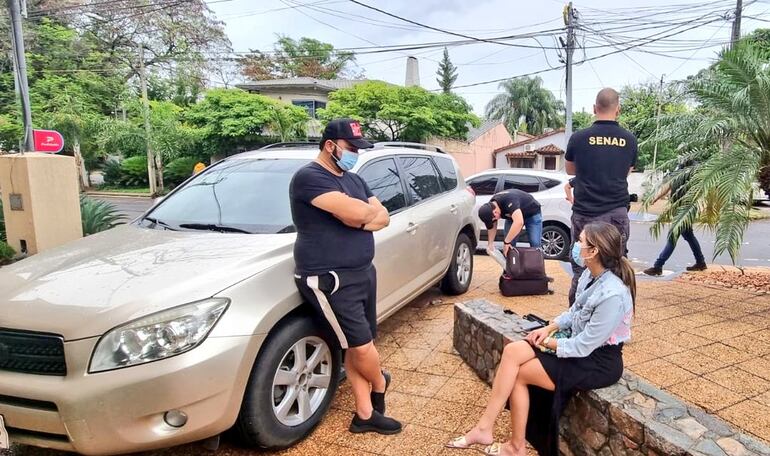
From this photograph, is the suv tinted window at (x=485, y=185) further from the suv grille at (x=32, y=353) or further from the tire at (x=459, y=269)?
the suv grille at (x=32, y=353)

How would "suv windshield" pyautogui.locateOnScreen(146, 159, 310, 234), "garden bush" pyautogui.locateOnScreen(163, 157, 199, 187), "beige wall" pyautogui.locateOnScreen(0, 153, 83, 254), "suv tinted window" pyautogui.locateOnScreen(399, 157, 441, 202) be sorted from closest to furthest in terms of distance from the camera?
"suv windshield" pyautogui.locateOnScreen(146, 159, 310, 234) < "suv tinted window" pyautogui.locateOnScreen(399, 157, 441, 202) < "beige wall" pyautogui.locateOnScreen(0, 153, 83, 254) < "garden bush" pyautogui.locateOnScreen(163, 157, 199, 187)

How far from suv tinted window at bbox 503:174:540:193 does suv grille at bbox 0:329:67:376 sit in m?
7.85

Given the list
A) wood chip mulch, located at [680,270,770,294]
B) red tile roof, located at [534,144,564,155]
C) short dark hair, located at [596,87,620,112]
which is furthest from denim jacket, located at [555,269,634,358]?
red tile roof, located at [534,144,564,155]

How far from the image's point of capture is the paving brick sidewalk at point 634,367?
2.76m

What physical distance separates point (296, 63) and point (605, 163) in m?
40.4

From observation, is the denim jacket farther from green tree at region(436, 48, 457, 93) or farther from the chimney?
green tree at region(436, 48, 457, 93)

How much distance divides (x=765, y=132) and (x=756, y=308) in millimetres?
1644

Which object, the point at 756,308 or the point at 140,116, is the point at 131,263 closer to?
the point at 756,308

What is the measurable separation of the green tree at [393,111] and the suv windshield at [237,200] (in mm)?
16482

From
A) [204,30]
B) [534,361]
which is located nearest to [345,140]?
[534,361]

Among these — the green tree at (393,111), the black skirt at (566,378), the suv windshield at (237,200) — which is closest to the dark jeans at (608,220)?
the black skirt at (566,378)

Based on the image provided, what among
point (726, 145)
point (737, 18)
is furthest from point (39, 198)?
point (737, 18)

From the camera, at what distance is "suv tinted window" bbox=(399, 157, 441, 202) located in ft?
15.1

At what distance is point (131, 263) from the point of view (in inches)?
105
